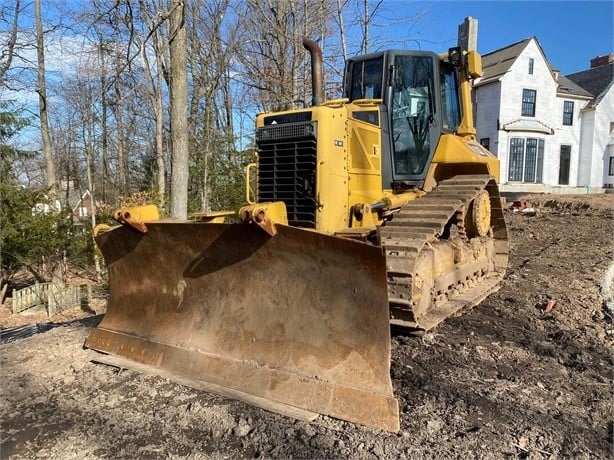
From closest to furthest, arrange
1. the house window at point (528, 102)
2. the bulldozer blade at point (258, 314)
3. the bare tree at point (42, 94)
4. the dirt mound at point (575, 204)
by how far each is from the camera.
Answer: the bulldozer blade at point (258, 314), the bare tree at point (42, 94), the dirt mound at point (575, 204), the house window at point (528, 102)

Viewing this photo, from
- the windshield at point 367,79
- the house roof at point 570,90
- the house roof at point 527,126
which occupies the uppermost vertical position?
the house roof at point 570,90

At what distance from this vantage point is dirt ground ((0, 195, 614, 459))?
2936 mm

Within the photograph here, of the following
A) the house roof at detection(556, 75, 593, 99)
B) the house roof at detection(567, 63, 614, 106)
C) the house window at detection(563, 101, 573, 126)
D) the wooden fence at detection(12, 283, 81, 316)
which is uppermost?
the house roof at detection(567, 63, 614, 106)

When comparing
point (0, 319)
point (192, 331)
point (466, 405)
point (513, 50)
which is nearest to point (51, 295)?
point (0, 319)

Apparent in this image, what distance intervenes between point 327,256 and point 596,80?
35.1 metres

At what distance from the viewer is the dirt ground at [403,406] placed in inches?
116

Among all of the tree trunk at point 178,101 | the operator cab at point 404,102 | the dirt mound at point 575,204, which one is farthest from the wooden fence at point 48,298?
the dirt mound at point 575,204

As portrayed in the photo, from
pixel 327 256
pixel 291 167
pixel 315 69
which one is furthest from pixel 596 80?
pixel 327 256

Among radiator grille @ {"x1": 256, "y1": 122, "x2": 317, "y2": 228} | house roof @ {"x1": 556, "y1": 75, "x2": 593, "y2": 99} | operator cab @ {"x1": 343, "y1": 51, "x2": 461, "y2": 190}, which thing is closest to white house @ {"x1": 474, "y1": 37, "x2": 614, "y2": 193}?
house roof @ {"x1": 556, "y1": 75, "x2": 593, "y2": 99}

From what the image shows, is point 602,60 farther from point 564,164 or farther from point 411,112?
point 411,112

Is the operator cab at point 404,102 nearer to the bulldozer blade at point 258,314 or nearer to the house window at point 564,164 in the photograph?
the bulldozer blade at point 258,314

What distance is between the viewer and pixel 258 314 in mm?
3975

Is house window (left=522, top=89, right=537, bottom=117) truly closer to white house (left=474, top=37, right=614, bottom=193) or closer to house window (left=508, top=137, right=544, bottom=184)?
white house (left=474, top=37, right=614, bottom=193)

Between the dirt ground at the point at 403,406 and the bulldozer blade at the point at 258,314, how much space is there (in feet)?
0.73
